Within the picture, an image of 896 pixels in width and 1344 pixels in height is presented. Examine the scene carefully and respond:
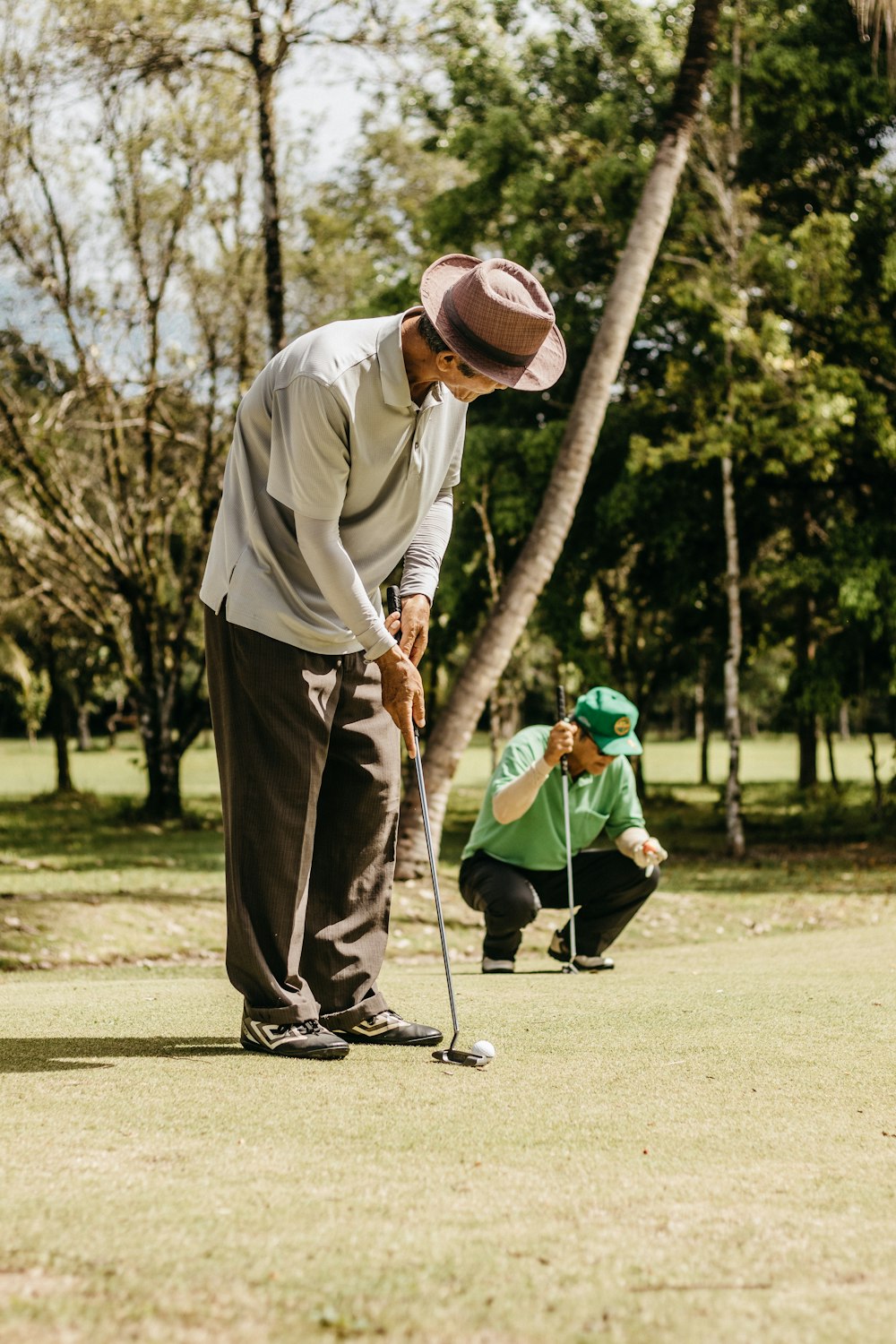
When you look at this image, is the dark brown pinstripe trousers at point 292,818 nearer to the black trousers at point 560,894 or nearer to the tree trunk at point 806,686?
the black trousers at point 560,894

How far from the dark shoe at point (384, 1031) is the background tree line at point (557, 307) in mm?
11706

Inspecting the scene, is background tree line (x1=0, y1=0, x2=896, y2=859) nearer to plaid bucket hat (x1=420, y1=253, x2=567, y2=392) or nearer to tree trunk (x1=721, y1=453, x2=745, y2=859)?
tree trunk (x1=721, y1=453, x2=745, y2=859)

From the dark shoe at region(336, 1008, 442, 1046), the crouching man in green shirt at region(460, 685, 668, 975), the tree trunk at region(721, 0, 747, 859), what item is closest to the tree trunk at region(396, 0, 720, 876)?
the tree trunk at region(721, 0, 747, 859)

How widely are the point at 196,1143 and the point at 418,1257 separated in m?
0.82

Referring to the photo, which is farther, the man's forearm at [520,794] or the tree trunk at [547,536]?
the tree trunk at [547,536]

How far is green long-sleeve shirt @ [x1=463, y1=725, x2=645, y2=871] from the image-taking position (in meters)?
6.74

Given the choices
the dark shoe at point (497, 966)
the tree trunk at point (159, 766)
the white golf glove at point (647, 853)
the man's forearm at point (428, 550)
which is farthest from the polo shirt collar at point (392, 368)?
the tree trunk at point (159, 766)

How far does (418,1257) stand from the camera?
2.19 meters

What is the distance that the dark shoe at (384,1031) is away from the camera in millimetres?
4098

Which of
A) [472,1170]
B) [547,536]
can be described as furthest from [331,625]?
[547,536]

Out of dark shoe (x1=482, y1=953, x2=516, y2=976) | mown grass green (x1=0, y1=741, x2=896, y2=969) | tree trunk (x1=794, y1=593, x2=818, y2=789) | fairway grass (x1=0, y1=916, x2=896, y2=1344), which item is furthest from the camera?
tree trunk (x1=794, y1=593, x2=818, y2=789)

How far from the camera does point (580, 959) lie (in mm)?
6879

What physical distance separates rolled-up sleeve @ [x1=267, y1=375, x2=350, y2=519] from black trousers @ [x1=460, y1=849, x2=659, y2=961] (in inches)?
128

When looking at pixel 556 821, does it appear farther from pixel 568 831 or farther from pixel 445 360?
pixel 445 360
